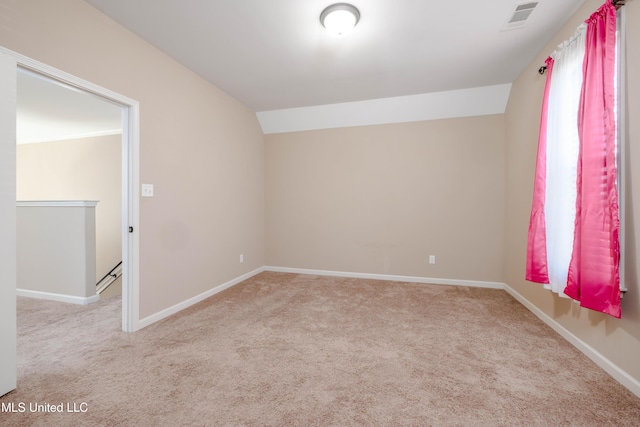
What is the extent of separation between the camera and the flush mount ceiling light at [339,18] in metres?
2.01

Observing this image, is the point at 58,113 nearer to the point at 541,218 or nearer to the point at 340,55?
the point at 340,55

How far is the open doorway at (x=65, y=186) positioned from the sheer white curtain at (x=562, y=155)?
367 centimetres

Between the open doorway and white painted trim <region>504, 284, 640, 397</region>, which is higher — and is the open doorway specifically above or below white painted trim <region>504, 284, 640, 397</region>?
above

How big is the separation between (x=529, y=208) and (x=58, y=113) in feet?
21.4

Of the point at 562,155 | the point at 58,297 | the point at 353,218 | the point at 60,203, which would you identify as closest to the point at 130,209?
the point at 60,203

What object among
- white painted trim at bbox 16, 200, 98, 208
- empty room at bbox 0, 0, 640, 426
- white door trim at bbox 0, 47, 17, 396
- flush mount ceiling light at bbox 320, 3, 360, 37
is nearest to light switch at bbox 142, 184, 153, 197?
empty room at bbox 0, 0, 640, 426

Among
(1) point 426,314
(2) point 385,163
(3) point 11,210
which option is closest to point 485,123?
(2) point 385,163

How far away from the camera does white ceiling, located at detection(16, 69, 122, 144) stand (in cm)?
329

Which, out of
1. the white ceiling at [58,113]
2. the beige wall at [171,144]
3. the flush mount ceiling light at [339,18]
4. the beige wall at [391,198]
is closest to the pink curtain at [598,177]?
the flush mount ceiling light at [339,18]

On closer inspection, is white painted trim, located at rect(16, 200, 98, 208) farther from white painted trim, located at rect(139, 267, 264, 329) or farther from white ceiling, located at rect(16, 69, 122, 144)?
white painted trim, located at rect(139, 267, 264, 329)

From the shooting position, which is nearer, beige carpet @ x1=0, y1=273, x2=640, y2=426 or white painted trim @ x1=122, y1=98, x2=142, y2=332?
beige carpet @ x1=0, y1=273, x2=640, y2=426

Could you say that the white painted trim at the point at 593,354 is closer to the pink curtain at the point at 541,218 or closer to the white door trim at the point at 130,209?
the pink curtain at the point at 541,218

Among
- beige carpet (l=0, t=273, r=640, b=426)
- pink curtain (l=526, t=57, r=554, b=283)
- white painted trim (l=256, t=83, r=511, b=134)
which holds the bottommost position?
beige carpet (l=0, t=273, r=640, b=426)

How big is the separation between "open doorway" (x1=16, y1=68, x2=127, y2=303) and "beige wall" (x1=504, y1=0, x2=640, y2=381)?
3699 mm
